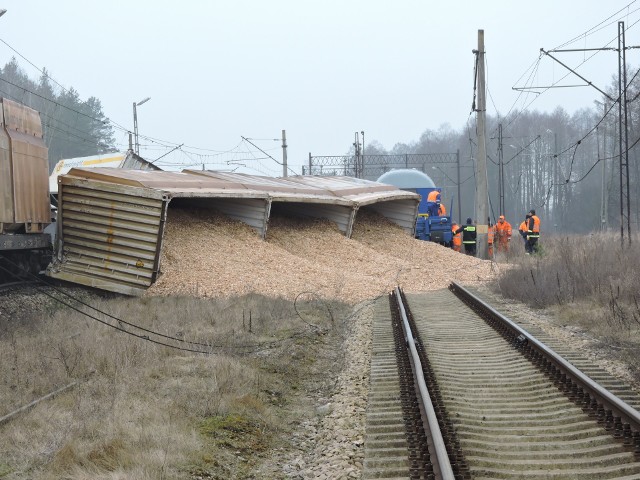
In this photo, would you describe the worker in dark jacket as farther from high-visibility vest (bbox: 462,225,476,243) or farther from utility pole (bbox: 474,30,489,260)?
utility pole (bbox: 474,30,489,260)

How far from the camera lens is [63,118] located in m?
72.5

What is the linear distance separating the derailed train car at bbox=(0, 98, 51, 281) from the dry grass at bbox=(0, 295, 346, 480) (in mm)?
2685

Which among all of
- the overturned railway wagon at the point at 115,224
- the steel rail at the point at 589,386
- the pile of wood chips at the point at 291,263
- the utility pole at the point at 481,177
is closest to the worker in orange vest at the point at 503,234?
the utility pole at the point at 481,177

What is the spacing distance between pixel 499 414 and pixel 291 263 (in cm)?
1291

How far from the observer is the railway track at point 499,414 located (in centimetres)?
567

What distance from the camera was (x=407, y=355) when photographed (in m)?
9.99

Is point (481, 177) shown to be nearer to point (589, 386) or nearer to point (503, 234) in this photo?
point (503, 234)

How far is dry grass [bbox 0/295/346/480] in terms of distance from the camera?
19.3 feet

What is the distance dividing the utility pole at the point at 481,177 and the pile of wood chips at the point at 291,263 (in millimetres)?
1578

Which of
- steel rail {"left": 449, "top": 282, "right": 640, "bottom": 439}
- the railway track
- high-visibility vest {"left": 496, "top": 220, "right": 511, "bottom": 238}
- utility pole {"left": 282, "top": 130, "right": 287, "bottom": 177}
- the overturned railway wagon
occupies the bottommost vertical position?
the railway track

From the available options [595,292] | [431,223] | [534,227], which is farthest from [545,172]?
[595,292]

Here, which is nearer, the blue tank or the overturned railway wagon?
the overturned railway wagon

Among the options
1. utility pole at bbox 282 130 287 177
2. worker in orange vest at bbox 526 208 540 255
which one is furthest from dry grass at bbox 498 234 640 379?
utility pole at bbox 282 130 287 177

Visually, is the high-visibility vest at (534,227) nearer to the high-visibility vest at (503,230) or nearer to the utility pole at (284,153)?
the high-visibility vest at (503,230)
